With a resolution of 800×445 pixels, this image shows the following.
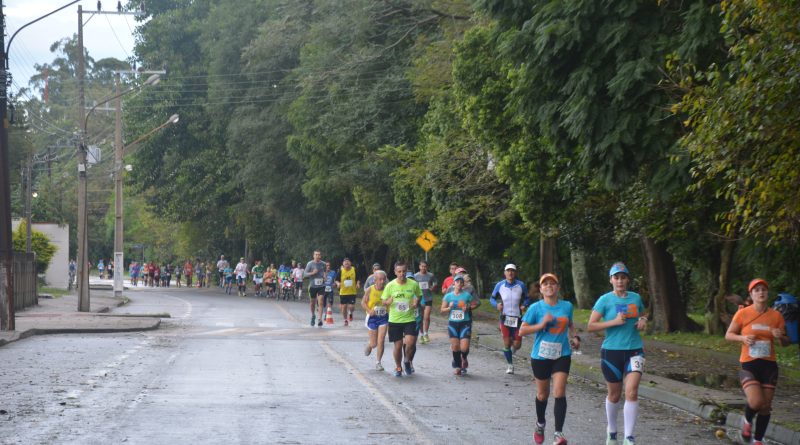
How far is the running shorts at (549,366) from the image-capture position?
10906mm

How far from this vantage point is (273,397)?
13719 millimetres

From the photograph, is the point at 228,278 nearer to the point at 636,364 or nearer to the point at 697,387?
the point at 697,387

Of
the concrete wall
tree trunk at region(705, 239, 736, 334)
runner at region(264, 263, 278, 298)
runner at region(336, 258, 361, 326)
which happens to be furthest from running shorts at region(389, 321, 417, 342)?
the concrete wall

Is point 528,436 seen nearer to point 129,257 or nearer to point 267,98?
point 267,98

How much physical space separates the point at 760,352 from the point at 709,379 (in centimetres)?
645

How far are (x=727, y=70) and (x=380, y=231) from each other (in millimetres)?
31887

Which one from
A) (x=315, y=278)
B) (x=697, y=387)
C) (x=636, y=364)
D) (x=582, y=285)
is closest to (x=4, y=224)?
(x=315, y=278)

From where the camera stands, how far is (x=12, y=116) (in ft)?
90.4

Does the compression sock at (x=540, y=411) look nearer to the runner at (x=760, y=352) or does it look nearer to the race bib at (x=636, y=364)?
the race bib at (x=636, y=364)

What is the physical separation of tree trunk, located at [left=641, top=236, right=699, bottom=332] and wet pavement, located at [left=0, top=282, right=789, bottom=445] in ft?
13.5

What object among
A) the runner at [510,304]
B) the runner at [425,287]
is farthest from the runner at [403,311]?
the runner at [425,287]

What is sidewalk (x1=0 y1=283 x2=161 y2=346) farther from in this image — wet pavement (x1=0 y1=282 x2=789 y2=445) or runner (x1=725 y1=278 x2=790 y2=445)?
runner (x1=725 y1=278 x2=790 y2=445)

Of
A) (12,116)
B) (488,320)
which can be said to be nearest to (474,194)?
(488,320)

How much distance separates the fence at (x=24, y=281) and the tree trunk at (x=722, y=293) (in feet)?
65.0
